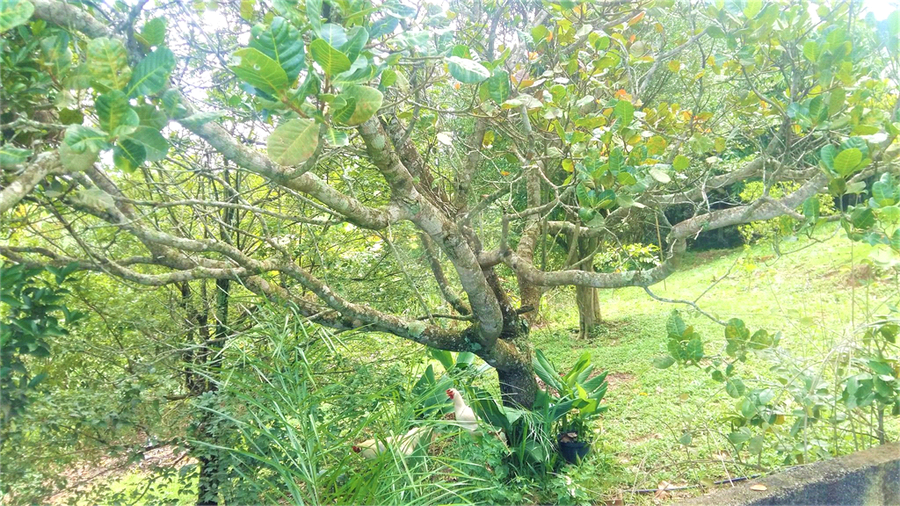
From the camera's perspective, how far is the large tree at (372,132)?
118 centimetres

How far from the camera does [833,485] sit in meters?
1.80

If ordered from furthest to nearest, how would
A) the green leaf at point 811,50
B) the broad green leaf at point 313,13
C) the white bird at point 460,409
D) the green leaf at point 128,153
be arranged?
the white bird at point 460,409 → the green leaf at point 811,50 → the broad green leaf at point 313,13 → the green leaf at point 128,153

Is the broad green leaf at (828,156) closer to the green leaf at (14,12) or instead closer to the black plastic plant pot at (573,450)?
the black plastic plant pot at (573,450)

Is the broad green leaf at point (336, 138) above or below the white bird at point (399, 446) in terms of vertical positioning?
above

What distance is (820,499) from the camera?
1781 millimetres

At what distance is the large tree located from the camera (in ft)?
3.88

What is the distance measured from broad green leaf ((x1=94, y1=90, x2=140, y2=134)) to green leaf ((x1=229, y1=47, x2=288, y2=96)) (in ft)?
0.73

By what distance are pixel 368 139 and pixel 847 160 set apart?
171 centimetres

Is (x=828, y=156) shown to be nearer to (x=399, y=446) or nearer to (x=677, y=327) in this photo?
(x=677, y=327)

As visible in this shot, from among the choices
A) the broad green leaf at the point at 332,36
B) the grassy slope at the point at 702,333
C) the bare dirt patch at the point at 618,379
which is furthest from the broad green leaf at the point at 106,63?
the bare dirt patch at the point at 618,379

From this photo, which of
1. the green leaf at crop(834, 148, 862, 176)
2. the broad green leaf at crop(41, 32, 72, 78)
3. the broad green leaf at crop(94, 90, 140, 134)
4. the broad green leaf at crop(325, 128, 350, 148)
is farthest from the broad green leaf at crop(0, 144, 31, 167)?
the green leaf at crop(834, 148, 862, 176)

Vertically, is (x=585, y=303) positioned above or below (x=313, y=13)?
below

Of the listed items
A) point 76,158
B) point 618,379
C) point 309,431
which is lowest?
point 618,379

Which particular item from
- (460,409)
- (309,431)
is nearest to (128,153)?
(309,431)
